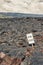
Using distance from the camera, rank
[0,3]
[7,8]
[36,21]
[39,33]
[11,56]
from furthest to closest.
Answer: [0,3], [7,8], [36,21], [39,33], [11,56]

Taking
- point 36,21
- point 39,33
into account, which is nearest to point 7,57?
point 39,33

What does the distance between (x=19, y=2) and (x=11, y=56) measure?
3.17 metres

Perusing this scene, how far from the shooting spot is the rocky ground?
1901 mm

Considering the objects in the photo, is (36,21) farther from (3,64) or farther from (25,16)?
(3,64)

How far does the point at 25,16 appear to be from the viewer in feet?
10.9

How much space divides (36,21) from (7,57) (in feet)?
4.63

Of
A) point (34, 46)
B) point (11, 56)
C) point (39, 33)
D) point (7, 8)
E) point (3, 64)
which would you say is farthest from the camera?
point (7, 8)

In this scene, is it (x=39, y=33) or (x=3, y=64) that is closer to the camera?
(x=3, y=64)

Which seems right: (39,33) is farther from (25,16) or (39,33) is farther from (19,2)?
(19,2)

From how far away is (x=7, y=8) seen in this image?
4.36 metres

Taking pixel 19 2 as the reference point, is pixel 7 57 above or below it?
above

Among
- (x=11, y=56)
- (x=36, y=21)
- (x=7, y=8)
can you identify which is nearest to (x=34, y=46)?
(x=11, y=56)

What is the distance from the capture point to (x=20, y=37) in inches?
97.0

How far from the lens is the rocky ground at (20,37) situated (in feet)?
6.24
